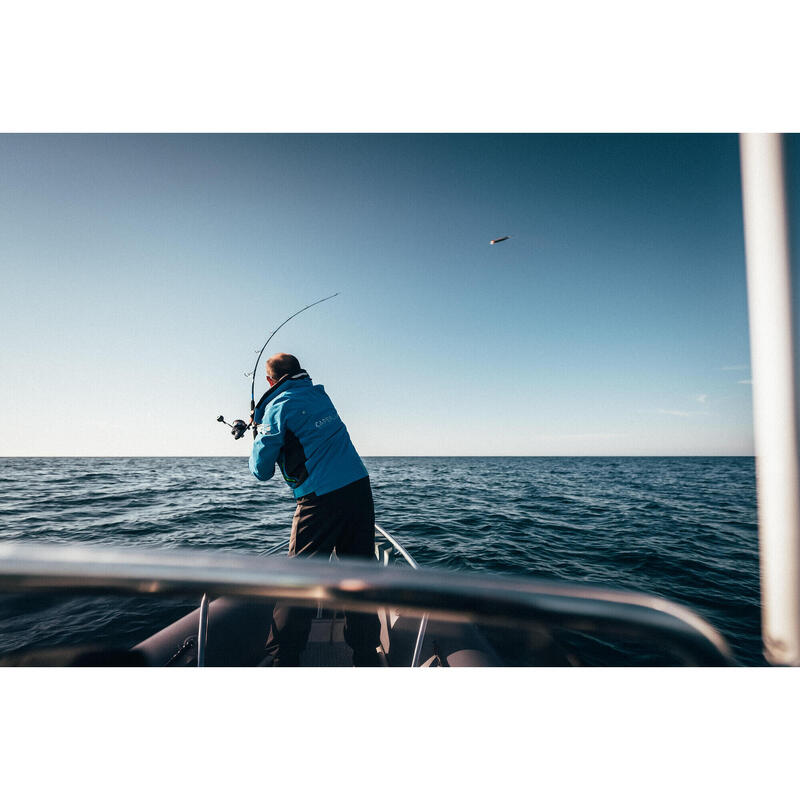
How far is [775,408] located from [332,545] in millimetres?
1983

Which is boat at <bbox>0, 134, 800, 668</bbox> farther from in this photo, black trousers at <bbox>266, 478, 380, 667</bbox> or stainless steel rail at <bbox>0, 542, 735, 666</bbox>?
black trousers at <bbox>266, 478, 380, 667</bbox>

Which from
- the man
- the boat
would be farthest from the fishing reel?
the boat

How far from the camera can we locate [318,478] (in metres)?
2.09

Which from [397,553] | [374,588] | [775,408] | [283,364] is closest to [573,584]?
[374,588]

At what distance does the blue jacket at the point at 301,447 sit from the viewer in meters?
2.08

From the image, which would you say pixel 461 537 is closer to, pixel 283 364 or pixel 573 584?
pixel 283 364

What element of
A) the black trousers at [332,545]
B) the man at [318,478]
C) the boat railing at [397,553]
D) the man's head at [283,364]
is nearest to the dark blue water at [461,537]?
the black trousers at [332,545]

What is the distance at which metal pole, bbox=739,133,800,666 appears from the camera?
802 millimetres

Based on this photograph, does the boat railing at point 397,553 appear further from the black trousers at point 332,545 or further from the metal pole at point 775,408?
the metal pole at point 775,408

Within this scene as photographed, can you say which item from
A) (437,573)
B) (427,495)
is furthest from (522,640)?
(427,495)

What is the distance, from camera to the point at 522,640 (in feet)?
7.68

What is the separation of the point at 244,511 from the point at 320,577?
10.5 meters

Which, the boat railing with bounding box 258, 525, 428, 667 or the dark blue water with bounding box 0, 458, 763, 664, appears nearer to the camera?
the boat railing with bounding box 258, 525, 428, 667

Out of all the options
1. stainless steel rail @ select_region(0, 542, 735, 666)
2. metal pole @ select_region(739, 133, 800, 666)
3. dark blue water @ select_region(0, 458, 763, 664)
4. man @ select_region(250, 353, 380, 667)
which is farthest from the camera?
dark blue water @ select_region(0, 458, 763, 664)
